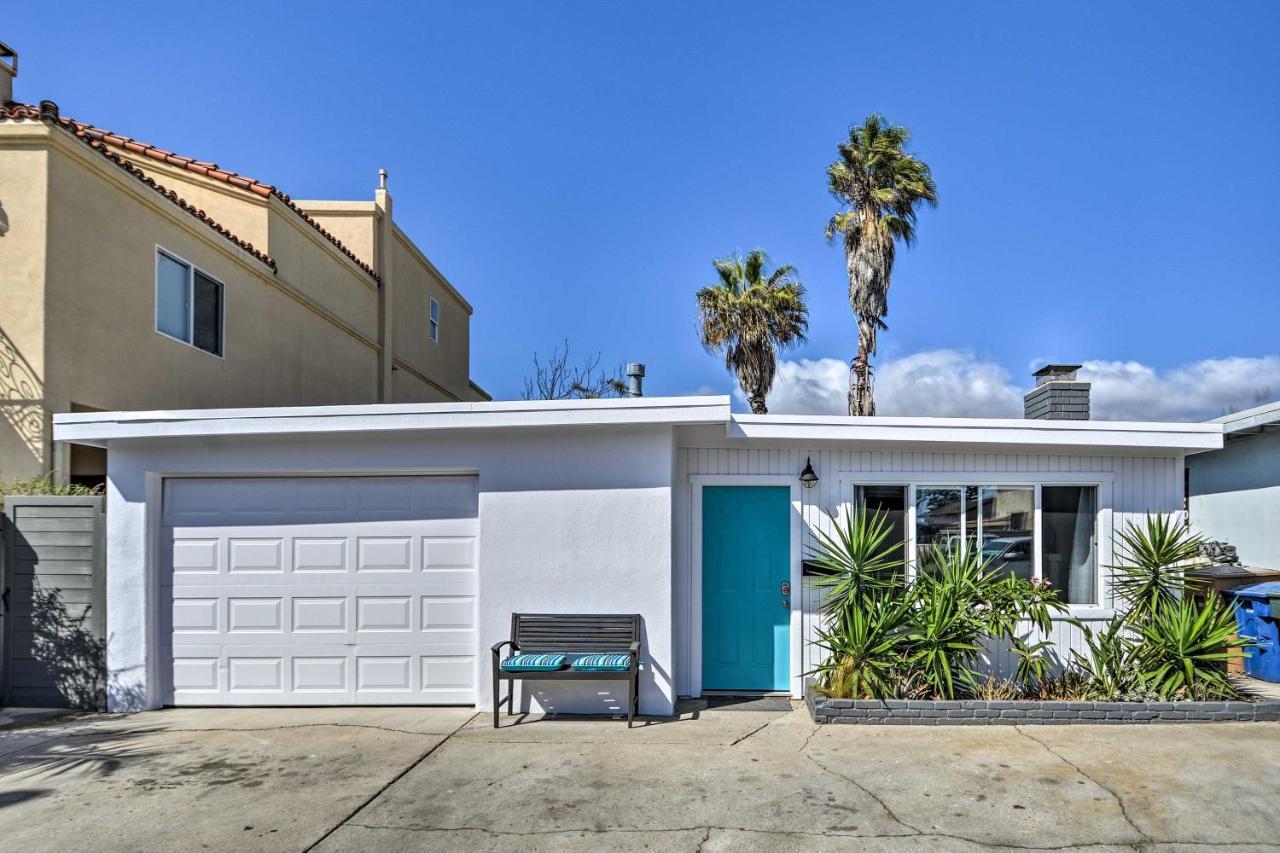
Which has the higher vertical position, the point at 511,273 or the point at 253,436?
the point at 511,273

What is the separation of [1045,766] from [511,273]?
18782 millimetres

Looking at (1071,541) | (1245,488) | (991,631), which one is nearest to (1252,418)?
(1245,488)

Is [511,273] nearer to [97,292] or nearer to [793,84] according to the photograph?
[793,84]

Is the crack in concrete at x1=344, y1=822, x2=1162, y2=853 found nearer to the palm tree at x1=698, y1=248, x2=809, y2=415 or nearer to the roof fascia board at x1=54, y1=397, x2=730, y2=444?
the roof fascia board at x1=54, y1=397, x2=730, y2=444

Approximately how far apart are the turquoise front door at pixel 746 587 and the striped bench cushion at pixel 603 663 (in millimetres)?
1456

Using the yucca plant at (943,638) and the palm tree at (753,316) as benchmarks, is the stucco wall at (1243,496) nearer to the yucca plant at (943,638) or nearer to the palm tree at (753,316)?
the yucca plant at (943,638)

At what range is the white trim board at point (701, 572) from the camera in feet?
25.0

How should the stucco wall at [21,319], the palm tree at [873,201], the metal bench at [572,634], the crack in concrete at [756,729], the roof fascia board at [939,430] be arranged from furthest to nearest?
1. the palm tree at [873,201]
2. the stucco wall at [21,319]
3. the roof fascia board at [939,430]
4. the metal bench at [572,634]
5. the crack in concrete at [756,729]

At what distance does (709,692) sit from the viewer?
7.67 m

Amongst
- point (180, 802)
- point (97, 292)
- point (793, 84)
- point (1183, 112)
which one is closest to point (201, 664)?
point (180, 802)

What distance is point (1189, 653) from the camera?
6758mm

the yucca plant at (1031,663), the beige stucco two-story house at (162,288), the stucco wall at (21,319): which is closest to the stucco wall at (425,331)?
the beige stucco two-story house at (162,288)

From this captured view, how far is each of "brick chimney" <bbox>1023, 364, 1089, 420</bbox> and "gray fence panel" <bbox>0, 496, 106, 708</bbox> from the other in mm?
10134

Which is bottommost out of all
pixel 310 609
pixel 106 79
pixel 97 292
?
pixel 310 609
